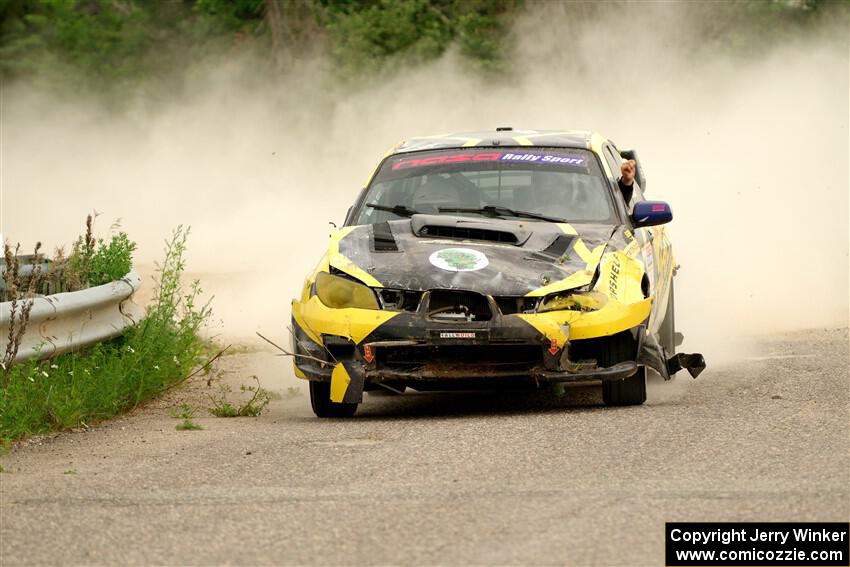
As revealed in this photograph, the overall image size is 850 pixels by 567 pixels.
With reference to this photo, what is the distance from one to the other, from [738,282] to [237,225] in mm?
9110

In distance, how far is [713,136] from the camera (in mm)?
23516

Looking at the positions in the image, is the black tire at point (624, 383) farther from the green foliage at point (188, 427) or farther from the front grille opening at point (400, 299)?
the green foliage at point (188, 427)

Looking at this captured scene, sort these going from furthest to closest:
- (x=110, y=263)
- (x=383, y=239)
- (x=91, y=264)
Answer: (x=110, y=263) < (x=91, y=264) < (x=383, y=239)

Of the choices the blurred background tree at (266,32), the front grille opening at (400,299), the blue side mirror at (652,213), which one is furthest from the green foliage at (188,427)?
the blurred background tree at (266,32)

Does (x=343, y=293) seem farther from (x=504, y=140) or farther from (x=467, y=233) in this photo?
(x=504, y=140)

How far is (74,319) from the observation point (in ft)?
30.2

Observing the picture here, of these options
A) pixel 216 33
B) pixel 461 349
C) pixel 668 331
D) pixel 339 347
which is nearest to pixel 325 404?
pixel 339 347

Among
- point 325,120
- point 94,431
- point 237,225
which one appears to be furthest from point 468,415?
point 325,120

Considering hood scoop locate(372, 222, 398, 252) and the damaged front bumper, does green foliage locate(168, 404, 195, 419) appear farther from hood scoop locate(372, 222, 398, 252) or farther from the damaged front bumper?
hood scoop locate(372, 222, 398, 252)

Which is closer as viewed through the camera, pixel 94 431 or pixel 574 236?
pixel 94 431

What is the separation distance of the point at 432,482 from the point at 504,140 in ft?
14.2

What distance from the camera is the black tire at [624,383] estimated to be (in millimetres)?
8641

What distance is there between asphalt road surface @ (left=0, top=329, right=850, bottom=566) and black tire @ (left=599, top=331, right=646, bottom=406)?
13 centimetres

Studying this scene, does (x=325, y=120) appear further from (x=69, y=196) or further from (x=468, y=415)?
(x=468, y=415)
